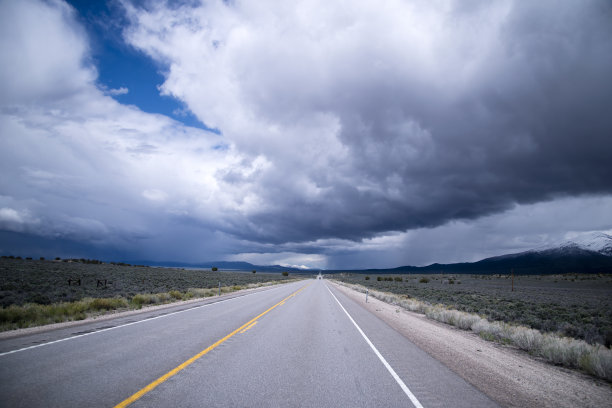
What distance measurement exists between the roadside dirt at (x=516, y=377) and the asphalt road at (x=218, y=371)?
0.49m

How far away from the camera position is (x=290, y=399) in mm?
4684

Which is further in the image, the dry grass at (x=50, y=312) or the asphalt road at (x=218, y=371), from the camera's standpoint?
the dry grass at (x=50, y=312)

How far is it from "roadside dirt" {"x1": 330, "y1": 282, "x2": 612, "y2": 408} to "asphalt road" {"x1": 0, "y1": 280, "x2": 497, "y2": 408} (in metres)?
0.49

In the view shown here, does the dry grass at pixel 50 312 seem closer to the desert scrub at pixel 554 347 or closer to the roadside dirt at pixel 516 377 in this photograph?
the roadside dirt at pixel 516 377

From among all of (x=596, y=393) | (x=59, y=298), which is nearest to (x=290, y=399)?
(x=596, y=393)

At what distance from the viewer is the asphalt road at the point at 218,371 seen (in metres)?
4.63

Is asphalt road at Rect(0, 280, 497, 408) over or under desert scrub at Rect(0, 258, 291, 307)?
over

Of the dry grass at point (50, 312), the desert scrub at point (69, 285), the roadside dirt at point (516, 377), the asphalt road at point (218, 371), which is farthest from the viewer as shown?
the desert scrub at point (69, 285)

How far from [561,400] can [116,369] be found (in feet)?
26.2

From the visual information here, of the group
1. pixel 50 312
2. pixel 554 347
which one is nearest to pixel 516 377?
pixel 554 347

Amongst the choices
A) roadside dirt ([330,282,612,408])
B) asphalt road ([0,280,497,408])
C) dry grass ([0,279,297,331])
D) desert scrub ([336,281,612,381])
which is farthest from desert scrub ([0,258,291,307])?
desert scrub ([336,281,612,381])

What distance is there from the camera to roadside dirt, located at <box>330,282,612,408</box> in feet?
17.7

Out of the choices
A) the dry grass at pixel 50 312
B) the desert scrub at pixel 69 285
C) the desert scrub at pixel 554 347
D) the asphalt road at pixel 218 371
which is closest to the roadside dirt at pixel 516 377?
the desert scrub at pixel 554 347

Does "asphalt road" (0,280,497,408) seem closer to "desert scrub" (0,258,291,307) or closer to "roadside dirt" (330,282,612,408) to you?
"roadside dirt" (330,282,612,408)
